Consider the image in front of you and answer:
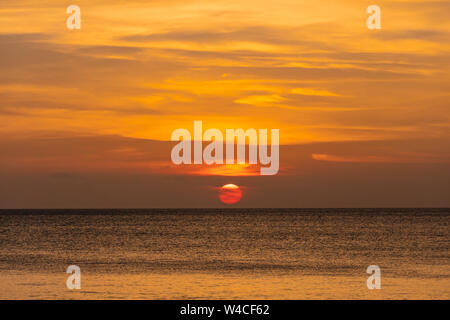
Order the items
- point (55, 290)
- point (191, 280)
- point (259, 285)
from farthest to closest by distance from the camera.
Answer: point (191, 280) → point (259, 285) → point (55, 290)

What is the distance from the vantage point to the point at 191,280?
3812cm

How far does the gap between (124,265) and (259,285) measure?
53.1 feet

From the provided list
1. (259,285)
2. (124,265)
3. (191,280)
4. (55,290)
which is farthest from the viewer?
(124,265)
